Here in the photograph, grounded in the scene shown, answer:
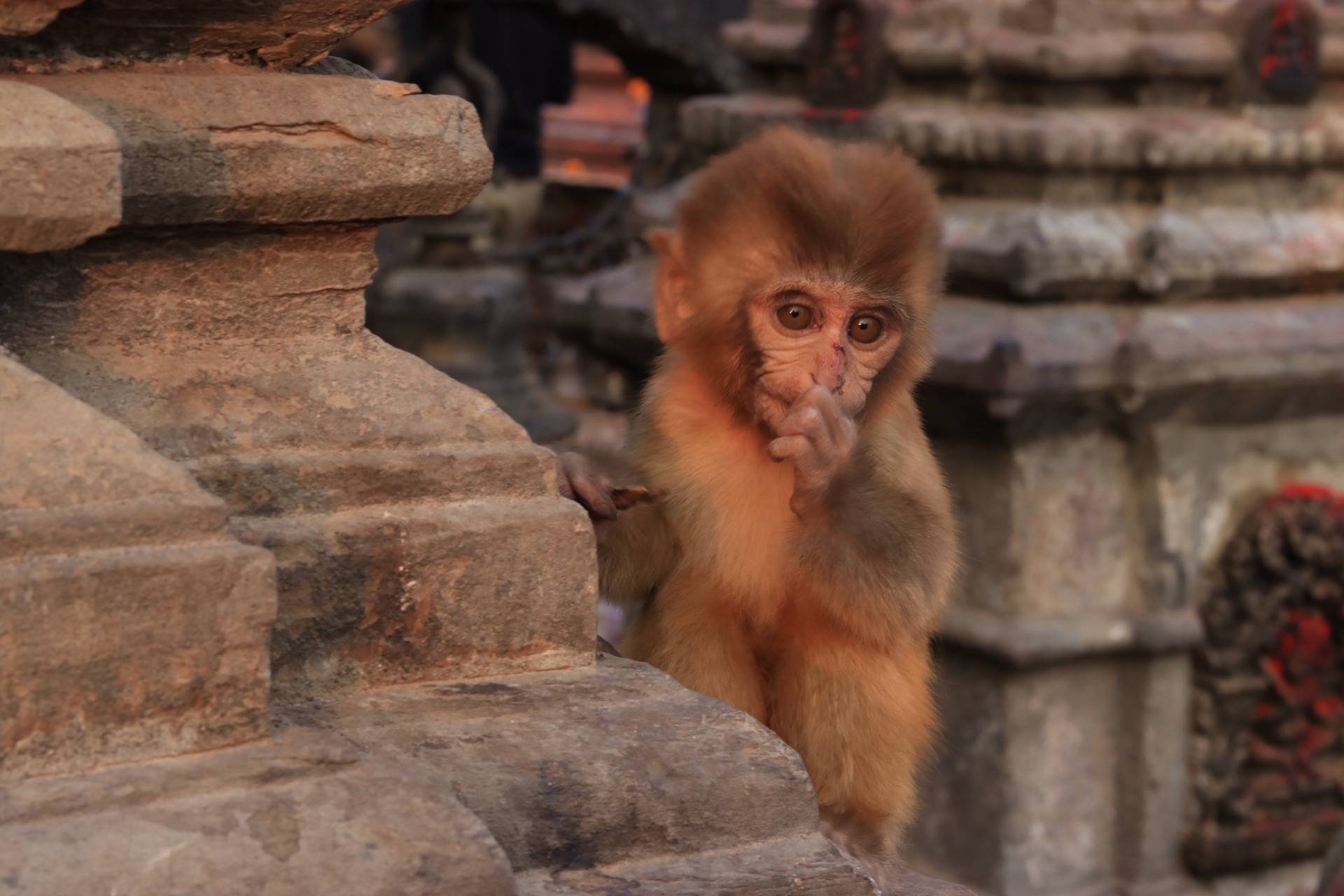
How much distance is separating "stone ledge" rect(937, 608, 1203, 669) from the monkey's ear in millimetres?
1995

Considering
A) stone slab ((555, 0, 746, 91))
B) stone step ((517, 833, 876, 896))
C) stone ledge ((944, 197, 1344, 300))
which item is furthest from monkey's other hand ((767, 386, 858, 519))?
stone slab ((555, 0, 746, 91))

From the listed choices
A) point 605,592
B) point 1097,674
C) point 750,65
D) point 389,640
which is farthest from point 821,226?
point 750,65

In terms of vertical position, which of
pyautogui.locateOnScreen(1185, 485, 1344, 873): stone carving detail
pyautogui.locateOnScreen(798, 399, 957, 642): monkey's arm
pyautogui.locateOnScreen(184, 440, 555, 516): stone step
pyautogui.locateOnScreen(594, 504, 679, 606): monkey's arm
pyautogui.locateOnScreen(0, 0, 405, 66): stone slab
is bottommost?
pyautogui.locateOnScreen(1185, 485, 1344, 873): stone carving detail

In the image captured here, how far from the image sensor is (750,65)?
6.28 m

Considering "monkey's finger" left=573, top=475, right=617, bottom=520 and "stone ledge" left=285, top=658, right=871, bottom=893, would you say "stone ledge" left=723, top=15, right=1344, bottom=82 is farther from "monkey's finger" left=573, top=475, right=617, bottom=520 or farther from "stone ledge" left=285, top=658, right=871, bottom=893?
"stone ledge" left=285, top=658, right=871, bottom=893

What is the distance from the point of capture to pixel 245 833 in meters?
1.57

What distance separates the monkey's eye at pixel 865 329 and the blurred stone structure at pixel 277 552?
3.52ft

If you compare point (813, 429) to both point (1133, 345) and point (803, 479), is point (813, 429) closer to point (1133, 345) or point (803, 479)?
point (803, 479)

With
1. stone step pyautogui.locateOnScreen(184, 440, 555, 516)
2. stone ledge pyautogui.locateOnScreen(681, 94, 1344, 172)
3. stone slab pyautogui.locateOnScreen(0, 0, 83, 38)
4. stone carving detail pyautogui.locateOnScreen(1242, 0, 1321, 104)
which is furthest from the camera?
stone carving detail pyautogui.locateOnScreen(1242, 0, 1321, 104)

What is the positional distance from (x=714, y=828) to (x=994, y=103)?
12.7 feet

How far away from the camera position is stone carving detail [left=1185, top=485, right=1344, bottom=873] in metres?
5.49

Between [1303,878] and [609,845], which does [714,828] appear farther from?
[1303,878]

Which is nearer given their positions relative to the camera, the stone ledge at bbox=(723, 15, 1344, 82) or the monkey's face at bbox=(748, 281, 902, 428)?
the monkey's face at bbox=(748, 281, 902, 428)

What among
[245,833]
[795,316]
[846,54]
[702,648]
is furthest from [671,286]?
[846,54]
